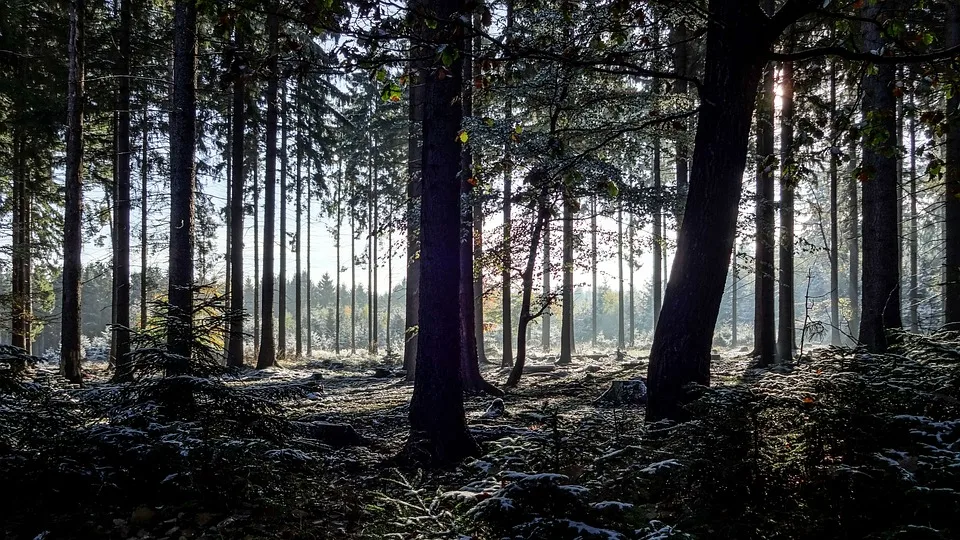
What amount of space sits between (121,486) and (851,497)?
4.58 metres

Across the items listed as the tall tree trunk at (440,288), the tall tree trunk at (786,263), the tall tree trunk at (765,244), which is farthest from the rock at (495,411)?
the tall tree trunk at (786,263)

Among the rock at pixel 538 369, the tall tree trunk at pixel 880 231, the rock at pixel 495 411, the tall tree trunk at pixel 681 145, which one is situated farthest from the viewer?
the rock at pixel 538 369

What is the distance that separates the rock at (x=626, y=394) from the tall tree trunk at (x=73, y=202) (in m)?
10.2

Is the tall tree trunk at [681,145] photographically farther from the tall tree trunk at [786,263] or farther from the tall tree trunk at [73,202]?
the tall tree trunk at [73,202]

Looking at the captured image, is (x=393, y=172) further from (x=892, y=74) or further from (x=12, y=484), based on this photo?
(x=12, y=484)

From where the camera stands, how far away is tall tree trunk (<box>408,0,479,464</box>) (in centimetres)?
522

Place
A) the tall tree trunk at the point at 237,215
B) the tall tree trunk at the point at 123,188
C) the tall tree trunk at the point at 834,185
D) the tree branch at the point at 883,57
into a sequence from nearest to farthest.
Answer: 1. the tree branch at the point at 883,57
2. the tall tree trunk at the point at 834,185
3. the tall tree trunk at the point at 123,188
4. the tall tree trunk at the point at 237,215

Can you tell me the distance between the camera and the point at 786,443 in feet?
11.8

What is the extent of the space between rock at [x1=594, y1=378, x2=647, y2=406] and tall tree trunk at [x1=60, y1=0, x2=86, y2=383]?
10162mm

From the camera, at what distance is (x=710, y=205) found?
485cm

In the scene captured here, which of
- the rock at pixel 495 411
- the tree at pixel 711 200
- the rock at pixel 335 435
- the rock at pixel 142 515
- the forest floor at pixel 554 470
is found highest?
the tree at pixel 711 200

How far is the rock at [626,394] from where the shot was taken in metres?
8.44

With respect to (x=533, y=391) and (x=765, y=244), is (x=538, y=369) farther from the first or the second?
(x=765, y=244)

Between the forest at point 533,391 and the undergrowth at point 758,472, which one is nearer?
the undergrowth at point 758,472
